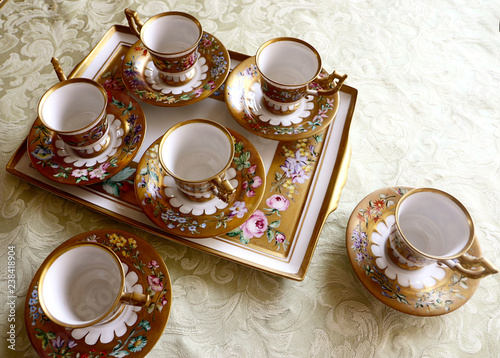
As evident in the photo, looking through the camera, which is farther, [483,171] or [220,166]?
[483,171]

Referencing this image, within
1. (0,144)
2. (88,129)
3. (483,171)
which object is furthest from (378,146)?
(0,144)

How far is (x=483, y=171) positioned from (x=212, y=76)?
684 millimetres

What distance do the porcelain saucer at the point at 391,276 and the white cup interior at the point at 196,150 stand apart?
29cm

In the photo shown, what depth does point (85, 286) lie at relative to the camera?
0.64 metres

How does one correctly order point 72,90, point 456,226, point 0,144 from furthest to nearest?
point 0,144 < point 72,90 < point 456,226

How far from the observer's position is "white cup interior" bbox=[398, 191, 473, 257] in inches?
26.1

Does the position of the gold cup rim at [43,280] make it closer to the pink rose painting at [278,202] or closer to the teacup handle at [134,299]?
the teacup handle at [134,299]

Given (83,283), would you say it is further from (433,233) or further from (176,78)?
(433,233)

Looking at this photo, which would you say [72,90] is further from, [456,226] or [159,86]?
[456,226]

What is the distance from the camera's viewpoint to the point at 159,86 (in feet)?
2.88

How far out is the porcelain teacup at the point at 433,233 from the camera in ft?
2.06

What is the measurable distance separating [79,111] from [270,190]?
441 mm

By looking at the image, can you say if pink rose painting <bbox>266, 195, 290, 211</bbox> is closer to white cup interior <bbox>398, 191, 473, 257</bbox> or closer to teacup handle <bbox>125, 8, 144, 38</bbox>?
white cup interior <bbox>398, 191, 473, 257</bbox>

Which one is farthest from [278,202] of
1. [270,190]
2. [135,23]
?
[135,23]
